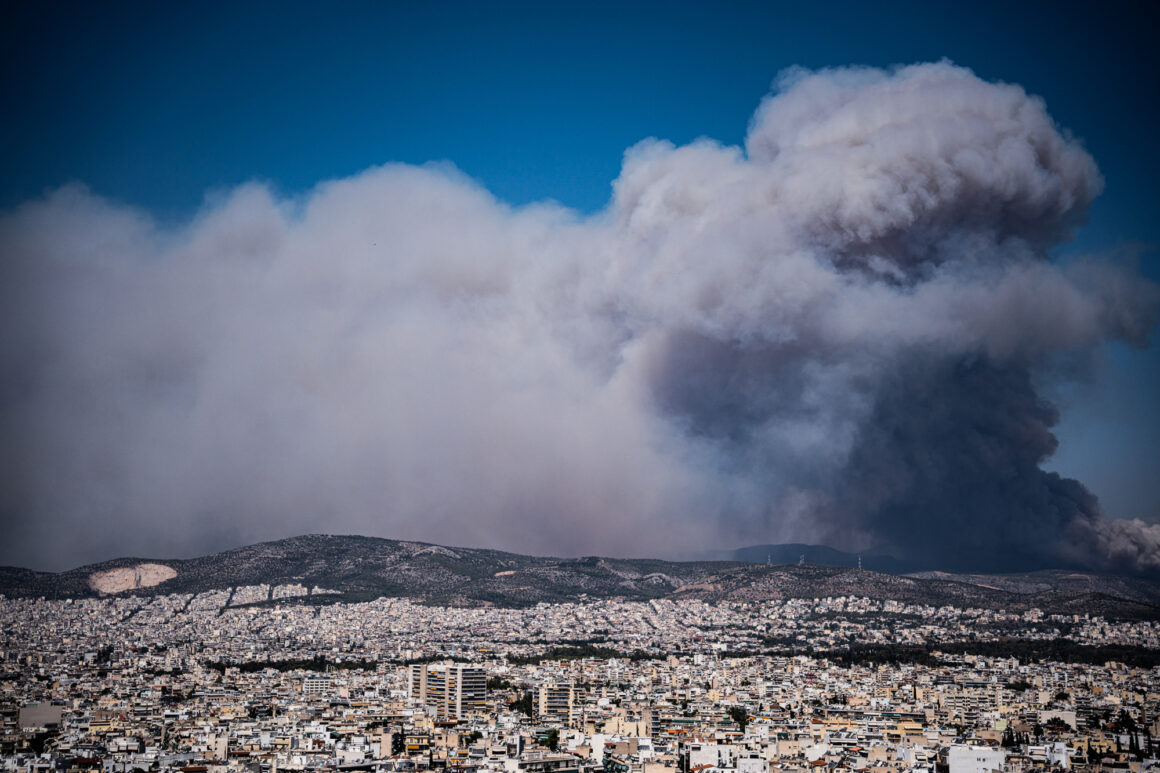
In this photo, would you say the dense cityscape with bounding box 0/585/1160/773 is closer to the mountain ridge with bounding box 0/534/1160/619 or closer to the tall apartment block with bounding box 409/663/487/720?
the tall apartment block with bounding box 409/663/487/720

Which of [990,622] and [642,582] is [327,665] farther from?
[642,582]

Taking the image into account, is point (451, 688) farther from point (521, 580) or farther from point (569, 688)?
point (521, 580)

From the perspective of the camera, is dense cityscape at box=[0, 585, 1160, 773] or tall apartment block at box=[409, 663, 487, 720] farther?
tall apartment block at box=[409, 663, 487, 720]

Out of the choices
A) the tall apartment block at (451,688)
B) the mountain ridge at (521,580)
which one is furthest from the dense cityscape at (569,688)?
the mountain ridge at (521,580)

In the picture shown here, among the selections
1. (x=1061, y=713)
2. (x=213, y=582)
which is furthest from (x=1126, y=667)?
(x=213, y=582)

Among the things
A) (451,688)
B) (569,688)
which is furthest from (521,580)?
(569,688)

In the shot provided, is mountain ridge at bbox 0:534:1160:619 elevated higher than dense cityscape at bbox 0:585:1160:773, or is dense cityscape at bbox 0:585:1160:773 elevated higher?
mountain ridge at bbox 0:534:1160:619

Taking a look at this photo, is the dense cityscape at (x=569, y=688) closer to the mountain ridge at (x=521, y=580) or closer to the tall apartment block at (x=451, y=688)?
the tall apartment block at (x=451, y=688)

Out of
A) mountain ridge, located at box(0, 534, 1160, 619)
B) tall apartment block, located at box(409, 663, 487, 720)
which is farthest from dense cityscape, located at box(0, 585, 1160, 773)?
mountain ridge, located at box(0, 534, 1160, 619)

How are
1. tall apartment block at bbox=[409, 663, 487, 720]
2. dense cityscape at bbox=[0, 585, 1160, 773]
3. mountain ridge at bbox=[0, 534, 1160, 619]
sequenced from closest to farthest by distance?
dense cityscape at bbox=[0, 585, 1160, 773], tall apartment block at bbox=[409, 663, 487, 720], mountain ridge at bbox=[0, 534, 1160, 619]
